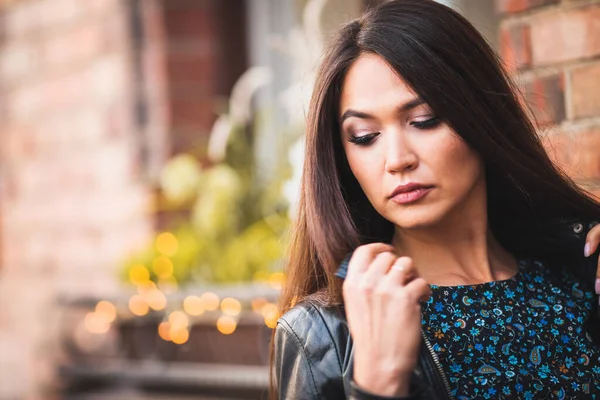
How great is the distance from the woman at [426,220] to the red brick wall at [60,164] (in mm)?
2073

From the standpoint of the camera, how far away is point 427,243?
4.88 feet

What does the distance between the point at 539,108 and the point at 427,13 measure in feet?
1.85

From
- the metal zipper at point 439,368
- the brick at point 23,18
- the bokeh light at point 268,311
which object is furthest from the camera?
the brick at point 23,18

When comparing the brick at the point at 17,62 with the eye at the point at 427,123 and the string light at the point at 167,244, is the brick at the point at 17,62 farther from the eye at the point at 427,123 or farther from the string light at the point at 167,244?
the eye at the point at 427,123

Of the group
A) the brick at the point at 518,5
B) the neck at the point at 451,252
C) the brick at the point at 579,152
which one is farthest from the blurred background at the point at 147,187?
the neck at the point at 451,252

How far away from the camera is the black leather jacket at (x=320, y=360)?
129 centimetres

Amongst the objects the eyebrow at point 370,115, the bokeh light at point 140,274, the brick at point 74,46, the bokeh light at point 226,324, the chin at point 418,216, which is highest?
the brick at point 74,46

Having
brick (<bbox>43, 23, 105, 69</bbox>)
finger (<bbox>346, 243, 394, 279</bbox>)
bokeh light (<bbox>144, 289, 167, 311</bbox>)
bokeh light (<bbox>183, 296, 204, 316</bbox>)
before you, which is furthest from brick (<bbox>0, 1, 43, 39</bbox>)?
finger (<bbox>346, 243, 394, 279</bbox>)

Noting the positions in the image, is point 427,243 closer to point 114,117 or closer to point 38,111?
point 114,117

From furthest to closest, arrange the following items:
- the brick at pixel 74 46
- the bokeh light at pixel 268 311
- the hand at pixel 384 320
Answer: the brick at pixel 74 46, the bokeh light at pixel 268 311, the hand at pixel 384 320

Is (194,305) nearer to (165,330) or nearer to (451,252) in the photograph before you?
(165,330)

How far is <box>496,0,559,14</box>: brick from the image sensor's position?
1.86 m

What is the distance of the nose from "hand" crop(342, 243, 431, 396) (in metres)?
0.17

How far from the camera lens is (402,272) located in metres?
1.22
